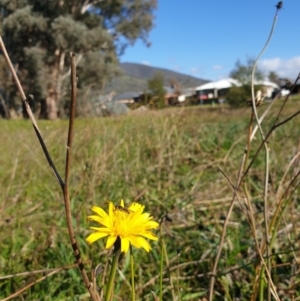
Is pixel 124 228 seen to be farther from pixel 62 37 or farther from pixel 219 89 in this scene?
pixel 219 89

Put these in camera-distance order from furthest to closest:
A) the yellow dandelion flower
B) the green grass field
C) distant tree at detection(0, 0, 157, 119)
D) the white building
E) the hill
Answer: distant tree at detection(0, 0, 157, 119), the hill, the white building, the green grass field, the yellow dandelion flower

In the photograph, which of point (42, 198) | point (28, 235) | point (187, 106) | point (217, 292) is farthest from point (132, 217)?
point (187, 106)

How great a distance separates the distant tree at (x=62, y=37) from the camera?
46.8 ft

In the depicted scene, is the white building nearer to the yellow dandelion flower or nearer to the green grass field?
the green grass field

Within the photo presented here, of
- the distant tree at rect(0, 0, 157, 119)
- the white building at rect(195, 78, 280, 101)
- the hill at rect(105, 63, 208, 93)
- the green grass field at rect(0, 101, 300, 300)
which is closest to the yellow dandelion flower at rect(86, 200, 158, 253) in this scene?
the green grass field at rect(0, 101, 300, 300)

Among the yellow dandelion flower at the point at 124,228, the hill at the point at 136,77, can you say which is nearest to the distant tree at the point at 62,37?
the hill at the point at 136,77

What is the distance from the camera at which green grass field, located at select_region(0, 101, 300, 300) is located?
0.91m

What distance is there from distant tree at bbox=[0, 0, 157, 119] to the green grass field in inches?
466

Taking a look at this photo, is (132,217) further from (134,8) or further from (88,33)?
(134,8)

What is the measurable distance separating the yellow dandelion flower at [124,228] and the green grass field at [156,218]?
223mm

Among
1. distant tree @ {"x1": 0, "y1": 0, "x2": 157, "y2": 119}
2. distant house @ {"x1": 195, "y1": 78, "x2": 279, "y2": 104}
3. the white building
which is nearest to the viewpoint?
the white building

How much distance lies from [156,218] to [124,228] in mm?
1023

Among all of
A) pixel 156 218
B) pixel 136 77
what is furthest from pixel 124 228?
pixel 136 77

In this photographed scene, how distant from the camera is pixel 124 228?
320 mm
